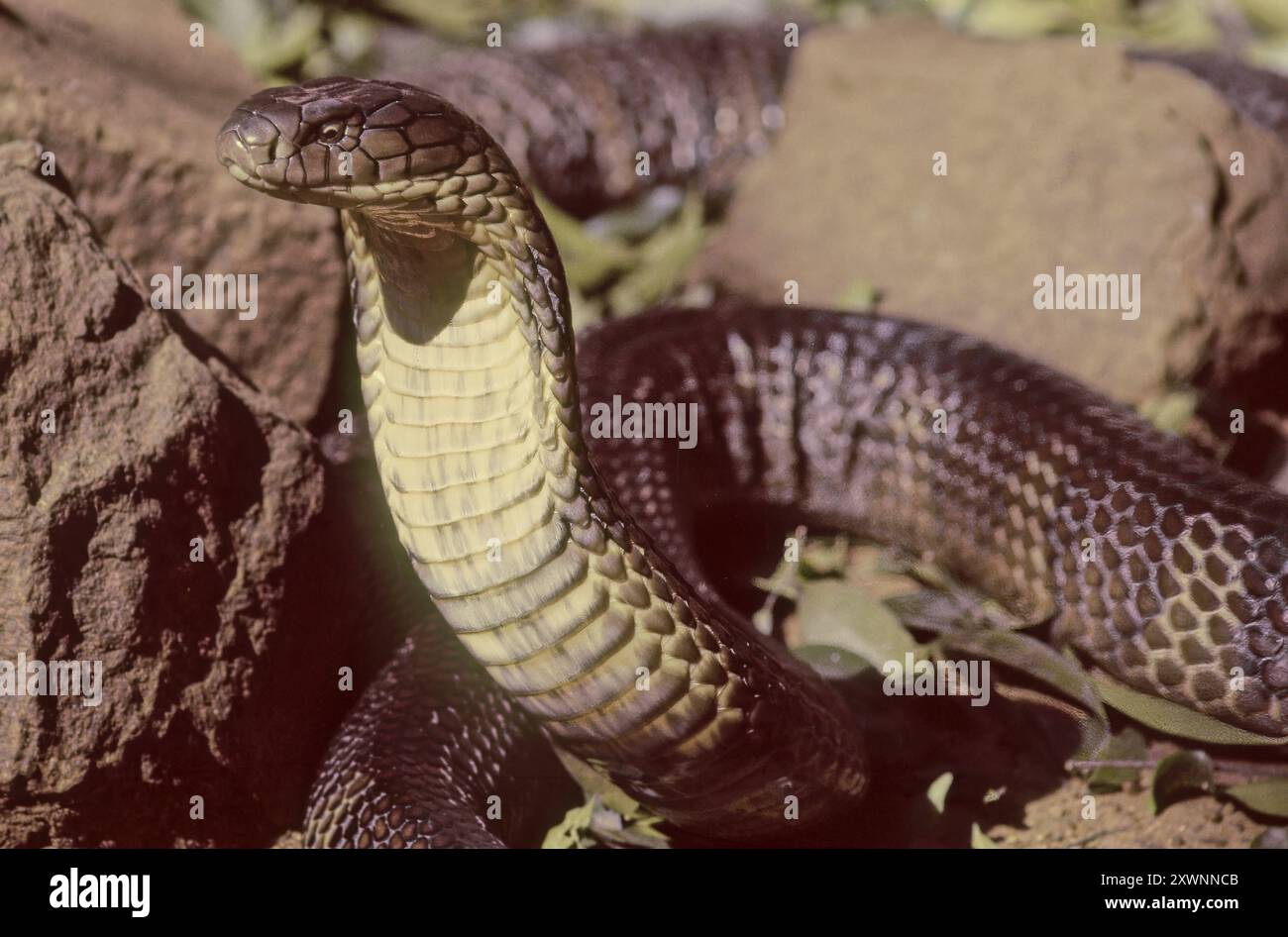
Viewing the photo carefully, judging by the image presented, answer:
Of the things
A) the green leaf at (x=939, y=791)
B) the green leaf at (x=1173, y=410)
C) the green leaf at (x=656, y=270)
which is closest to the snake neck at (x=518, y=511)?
the green leaf at (x=939, y=791)

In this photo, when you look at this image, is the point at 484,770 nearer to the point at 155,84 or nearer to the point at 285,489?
the point at 285,489

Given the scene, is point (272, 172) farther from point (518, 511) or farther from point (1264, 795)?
point (1264, 795)

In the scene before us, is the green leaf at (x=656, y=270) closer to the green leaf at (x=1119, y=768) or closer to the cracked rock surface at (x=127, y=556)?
the cracked rock surface at (x=127, y=556)

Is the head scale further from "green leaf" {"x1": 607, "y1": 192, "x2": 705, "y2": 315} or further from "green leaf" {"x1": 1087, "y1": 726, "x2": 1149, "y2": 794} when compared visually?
"green leaf" {"x1": 607, "y1": 192, "x2": 705, "y2": 315}

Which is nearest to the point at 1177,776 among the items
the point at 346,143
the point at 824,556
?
the point at 824,556

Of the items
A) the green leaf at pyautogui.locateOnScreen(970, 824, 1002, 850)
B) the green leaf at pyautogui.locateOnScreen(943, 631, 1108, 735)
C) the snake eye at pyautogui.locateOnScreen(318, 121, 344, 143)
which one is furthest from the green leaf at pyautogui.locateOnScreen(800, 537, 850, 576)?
the snake eye at pyautogui.locateOnScreen(318, 121, 344, 143)

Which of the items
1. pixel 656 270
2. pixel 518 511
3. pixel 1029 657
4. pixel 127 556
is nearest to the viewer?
pixel 518 511

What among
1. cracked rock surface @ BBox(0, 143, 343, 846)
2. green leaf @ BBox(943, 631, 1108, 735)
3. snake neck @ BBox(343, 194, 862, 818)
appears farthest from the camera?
green leaf @ BBox(943, 631, 1108, 735)

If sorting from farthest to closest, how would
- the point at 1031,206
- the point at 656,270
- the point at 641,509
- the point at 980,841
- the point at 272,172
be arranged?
the point at 656,270, the point at 1031,206, the point at 641,509, the point at 980,841, the point at 272,172
